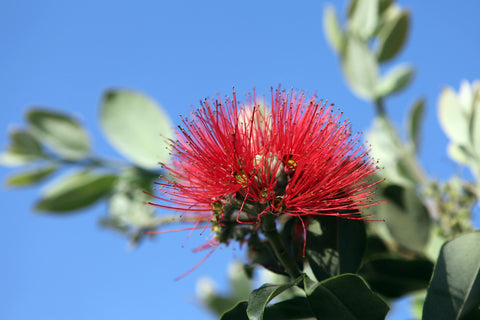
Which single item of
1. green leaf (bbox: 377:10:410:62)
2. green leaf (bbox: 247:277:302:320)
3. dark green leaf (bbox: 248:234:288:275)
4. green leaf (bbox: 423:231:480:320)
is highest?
green leaf (bbox: 377:10:410:62)

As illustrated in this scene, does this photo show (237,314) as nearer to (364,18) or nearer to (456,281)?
(456,281)

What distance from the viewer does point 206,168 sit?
4.89 feet

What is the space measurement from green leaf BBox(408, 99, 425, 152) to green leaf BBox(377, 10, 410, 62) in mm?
317

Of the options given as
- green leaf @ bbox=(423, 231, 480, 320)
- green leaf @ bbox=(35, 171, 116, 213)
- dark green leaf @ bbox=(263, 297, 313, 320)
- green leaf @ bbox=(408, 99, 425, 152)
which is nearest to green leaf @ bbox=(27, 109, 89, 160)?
green leaf @ bbox=(35, 171, 116, 213)

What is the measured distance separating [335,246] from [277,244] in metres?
0.16

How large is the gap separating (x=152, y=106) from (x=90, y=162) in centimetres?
52

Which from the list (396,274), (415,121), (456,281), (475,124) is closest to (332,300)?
(456,281)

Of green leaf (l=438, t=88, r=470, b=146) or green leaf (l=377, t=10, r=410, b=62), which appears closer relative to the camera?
green leaf (l=438, t=88, r=470, b=146)

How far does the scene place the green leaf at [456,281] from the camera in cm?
126

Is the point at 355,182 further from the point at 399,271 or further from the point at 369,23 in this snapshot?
the point at 369,23

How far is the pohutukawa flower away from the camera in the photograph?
55.9 inches

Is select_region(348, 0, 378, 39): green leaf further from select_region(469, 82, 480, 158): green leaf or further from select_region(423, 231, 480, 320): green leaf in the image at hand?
select_region(423, 231, 480, 320): green leaf

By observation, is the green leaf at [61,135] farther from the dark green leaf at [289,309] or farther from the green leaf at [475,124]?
the green leaf at [475,124]

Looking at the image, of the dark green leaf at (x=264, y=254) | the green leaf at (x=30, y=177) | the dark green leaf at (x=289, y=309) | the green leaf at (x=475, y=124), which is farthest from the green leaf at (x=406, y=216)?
the green leaf at (x=30, y=177)
